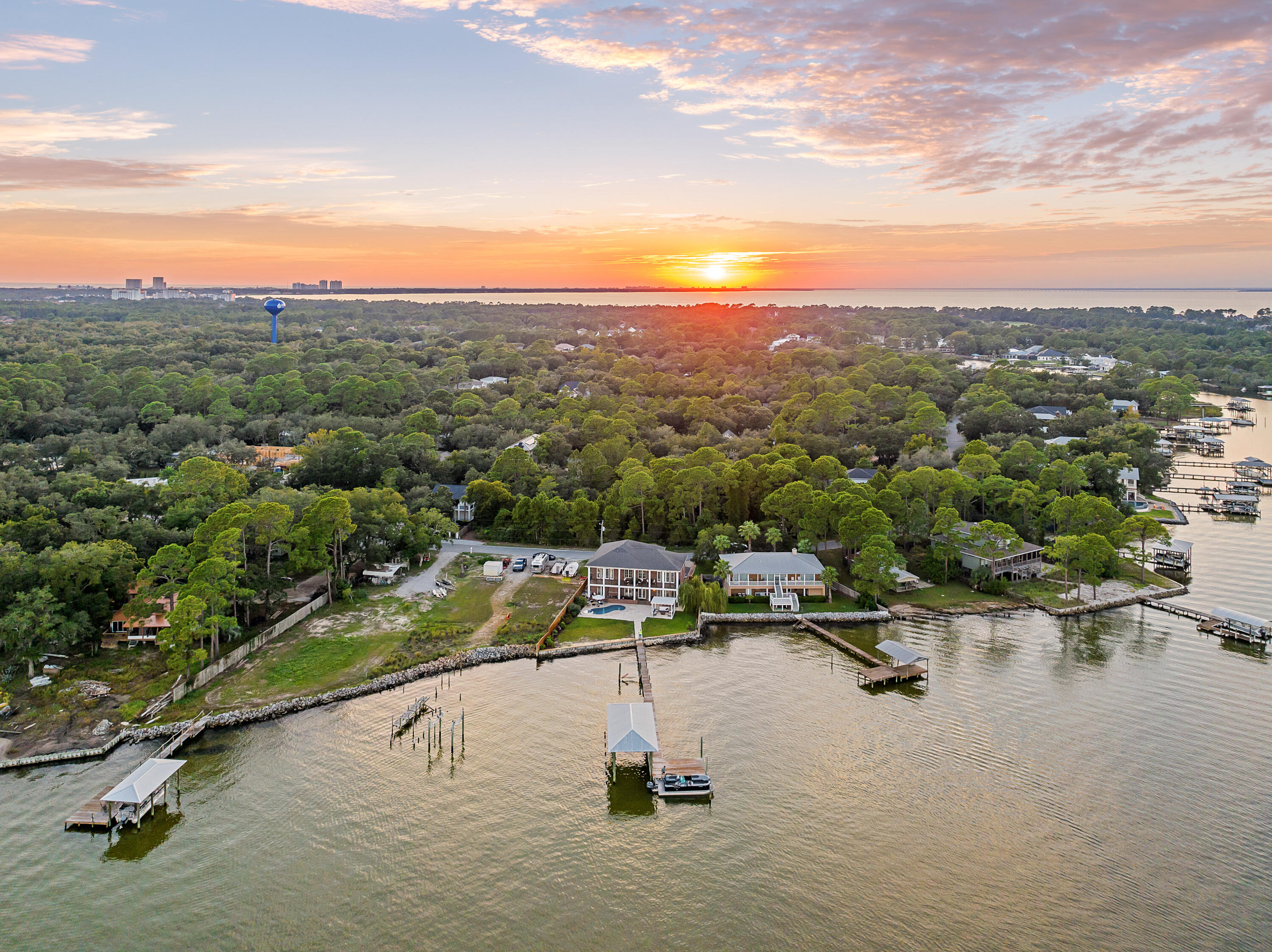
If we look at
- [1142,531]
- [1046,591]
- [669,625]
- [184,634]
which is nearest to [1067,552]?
[1046,591]

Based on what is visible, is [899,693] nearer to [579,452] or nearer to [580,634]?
[580,634]

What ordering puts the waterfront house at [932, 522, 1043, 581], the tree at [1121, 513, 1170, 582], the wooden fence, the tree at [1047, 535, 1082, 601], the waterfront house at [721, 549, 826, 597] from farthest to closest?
the tree at [1121, 513, 1170, 582] < the waterfront house at [932, 522, 1043, 581] < the waterfront house at [721, 549, 826, 597] < the tree at [1047, 535, 1082, 601] < the wooden fence

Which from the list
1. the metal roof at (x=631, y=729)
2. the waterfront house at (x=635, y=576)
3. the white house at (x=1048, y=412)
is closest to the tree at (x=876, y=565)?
the waterfront house at (x=635, y=576)

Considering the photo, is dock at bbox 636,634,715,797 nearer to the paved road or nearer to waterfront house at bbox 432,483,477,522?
the paved road

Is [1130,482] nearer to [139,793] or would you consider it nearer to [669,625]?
[669,625]

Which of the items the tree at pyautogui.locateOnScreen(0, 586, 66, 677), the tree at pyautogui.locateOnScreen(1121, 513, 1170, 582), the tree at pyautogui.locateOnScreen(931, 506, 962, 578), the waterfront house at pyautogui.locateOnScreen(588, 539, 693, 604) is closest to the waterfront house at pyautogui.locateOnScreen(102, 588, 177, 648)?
the tree at pyautogui.locateOnScreen(0, 586, 66, 677)
